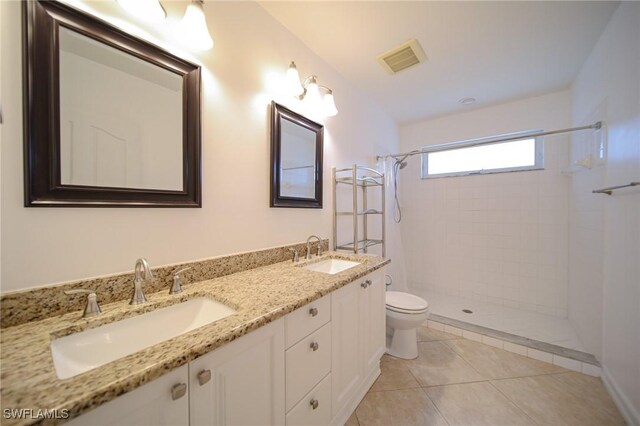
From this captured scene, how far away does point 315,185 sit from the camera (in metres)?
1.80

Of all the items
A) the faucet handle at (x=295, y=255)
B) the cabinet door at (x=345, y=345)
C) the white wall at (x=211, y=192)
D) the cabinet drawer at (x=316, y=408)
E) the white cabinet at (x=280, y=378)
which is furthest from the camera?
the faucet handle at (x=295, y=255)

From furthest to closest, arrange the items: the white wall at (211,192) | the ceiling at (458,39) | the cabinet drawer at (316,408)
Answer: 1. the ceiling at (458,39)
2. the cabinet drawer at (316,408)
3. the white wall at (211,192)

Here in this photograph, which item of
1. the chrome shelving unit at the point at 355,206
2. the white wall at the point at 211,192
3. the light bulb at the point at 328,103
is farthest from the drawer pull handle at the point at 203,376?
the light bulb at the point at 328,103

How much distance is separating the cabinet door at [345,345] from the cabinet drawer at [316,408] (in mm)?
50

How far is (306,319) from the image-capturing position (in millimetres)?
960

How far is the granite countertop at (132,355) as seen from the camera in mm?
423

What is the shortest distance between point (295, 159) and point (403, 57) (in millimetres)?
1262

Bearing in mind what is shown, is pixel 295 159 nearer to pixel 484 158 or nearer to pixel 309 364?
pixel 309 364

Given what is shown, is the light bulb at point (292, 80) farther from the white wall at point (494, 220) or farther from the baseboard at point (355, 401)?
the white wall at point (494, 220)

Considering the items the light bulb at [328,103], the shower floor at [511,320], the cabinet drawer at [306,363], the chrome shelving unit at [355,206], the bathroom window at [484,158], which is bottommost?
the shower floor at [511,320]

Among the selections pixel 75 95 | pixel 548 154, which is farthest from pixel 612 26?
pixel 75 95

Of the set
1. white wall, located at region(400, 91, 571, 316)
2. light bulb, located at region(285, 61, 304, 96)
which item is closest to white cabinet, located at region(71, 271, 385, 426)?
light bulb, located at region(285, 61, 304, 96)

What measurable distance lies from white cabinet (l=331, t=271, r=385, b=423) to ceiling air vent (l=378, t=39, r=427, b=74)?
1719 mm

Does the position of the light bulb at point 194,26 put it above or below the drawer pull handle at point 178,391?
above
